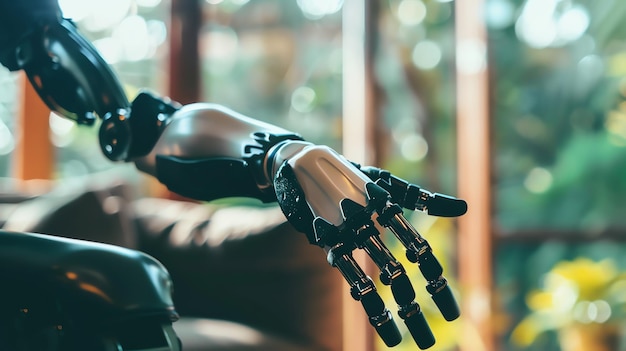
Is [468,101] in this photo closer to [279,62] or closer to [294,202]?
[279,62]

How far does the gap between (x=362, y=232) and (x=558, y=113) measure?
280 cm

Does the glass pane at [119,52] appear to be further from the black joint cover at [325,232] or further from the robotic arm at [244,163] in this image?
the black joint cover at [325,232]

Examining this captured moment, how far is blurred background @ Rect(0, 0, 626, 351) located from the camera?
282cm

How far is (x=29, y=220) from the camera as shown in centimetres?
151

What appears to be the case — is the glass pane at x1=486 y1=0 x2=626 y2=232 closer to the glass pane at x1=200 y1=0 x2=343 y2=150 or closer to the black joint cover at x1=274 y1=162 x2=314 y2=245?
the glass pane at x1=200 y1=0 x2=343 y2=150

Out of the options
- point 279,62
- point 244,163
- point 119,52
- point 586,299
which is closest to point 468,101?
point 279,62

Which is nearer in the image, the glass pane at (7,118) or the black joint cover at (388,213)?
the black joint cover at (388,213)

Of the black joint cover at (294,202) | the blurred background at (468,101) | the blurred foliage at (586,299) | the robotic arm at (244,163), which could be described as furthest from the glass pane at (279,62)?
the black joint cover at (294,202)

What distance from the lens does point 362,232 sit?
345 mm

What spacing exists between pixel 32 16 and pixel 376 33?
2397 millimetres

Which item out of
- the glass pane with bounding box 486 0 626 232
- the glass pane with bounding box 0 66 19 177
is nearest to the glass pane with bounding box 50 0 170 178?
the glass pane with bounding box 0 66 19 177

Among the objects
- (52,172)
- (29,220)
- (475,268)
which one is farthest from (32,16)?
(475,268)

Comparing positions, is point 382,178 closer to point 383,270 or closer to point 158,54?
point 383,270

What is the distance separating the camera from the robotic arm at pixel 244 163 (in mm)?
348
